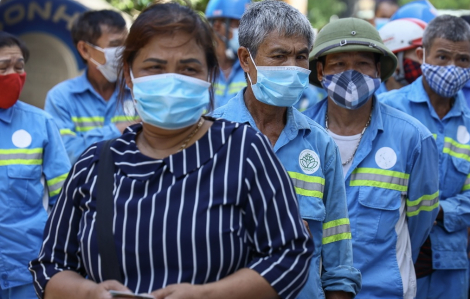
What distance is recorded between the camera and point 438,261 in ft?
16.6

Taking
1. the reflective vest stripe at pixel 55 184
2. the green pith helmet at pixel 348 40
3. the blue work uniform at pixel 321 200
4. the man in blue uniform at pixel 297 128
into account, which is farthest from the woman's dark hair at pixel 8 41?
the blue work uniform at pixel 321 200

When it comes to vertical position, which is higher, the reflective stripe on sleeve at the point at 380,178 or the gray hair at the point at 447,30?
the gray hair at the point at 447,30

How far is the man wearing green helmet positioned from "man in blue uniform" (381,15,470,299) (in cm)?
50

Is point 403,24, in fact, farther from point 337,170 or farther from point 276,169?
point 276,169

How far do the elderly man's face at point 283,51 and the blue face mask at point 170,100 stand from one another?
3.60 ft

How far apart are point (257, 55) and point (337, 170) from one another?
2.42 feet

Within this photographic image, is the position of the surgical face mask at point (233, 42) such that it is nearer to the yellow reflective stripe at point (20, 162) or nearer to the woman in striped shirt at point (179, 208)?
the yellow reflective stripe at point (20, 162)

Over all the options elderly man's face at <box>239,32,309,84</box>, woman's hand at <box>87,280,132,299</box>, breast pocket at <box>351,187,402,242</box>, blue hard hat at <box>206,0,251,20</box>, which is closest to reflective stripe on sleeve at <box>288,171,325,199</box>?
elderly man's face at <box>239,32,309,84</box>

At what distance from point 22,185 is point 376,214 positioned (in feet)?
7.40

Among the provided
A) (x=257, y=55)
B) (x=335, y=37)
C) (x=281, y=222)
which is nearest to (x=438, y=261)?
(x=335, y=37)

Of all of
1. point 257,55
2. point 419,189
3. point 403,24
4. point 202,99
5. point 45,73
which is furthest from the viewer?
point 45,73

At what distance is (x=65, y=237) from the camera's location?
2.61 meters

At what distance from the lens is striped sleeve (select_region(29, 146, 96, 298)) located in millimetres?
2611

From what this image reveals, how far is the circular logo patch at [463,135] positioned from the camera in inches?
207
